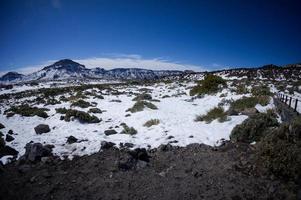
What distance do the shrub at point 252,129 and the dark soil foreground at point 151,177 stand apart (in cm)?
50

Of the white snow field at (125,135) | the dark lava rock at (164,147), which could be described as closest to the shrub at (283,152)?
the white snow field at (125,135)

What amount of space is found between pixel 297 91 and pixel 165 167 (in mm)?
22561

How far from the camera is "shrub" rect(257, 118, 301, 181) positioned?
544 centimetres

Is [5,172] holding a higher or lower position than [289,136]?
lower

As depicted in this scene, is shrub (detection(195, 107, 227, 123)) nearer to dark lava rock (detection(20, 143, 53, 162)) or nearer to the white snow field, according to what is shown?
the white snow field

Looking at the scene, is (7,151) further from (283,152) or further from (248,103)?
(248,103)

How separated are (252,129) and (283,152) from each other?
240 cm

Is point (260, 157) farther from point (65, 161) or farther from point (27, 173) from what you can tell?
point (27, 173)

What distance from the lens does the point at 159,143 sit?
29.4ft

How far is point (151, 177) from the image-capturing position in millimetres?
6289

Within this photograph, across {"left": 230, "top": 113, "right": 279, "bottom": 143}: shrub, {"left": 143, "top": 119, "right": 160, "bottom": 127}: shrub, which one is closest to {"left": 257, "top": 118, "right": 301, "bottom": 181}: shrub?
{"left": 230, "top": 113, "right": 279, "bottom": 143}: shrub

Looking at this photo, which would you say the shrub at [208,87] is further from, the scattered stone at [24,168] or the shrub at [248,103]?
the scattered stone at [24,168]

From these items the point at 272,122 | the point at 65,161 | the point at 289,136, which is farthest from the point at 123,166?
the point at 272,122

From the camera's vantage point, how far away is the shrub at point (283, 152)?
544 cm
